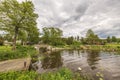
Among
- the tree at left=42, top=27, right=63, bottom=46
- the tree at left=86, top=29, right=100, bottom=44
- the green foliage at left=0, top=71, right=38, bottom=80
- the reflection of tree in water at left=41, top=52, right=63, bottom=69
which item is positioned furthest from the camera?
the tree at left=42, top=27, right=63, bottom=46

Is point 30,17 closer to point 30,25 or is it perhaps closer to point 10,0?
point 30,25

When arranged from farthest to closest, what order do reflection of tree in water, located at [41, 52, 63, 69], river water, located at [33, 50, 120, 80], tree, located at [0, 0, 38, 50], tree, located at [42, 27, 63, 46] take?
tree, located at [42, 27, 63, 46]
tree, located at [0, 0, 38, 50]
reflection of tree in water, located at [41, 52, 63, 69]
river water, located at [33, 50, 120, 80]

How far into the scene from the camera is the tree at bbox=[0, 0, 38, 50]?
31469 millimetres

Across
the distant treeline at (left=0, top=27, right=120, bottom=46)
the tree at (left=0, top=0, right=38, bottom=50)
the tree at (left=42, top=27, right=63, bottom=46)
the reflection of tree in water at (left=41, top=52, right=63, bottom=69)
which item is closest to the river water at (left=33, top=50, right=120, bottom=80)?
the reflection of tree in water at (left=41, top=52, right=63, bottom=69)

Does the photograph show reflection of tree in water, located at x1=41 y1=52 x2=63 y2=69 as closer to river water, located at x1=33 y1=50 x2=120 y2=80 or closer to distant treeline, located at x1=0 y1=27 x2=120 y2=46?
river water, located at x1=33 y1=50 x2=120 y2=80

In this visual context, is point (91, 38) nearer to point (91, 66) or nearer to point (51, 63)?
point (51, 63)

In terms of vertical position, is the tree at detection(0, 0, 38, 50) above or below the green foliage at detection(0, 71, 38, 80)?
above

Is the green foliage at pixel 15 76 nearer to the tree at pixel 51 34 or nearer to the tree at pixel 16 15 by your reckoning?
the tree at pixel 16 15

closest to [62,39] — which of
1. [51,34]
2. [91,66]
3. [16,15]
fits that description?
[51,34]

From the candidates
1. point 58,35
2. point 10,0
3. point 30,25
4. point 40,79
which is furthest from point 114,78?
point 58,35

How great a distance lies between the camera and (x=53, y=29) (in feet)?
342

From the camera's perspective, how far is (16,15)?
1272 inches

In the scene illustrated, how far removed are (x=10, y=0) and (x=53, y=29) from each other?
72673 mm

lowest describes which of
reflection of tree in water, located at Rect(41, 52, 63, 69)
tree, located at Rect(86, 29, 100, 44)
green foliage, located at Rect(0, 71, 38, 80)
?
reflection of tree in water, located at Rect(41, 52, 63, 69)
